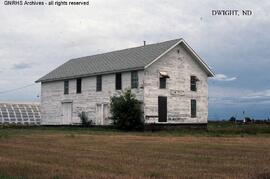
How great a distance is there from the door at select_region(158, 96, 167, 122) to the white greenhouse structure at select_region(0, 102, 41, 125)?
23602 mm

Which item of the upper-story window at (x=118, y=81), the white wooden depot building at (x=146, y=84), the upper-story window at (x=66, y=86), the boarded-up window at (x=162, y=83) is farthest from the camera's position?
the upper-story window at (x=66, y=86)

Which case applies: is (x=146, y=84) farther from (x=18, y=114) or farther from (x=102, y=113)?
(x=18, y=114)

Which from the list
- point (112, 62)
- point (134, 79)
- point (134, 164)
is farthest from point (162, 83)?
point (134, 164)

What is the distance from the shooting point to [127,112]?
4381 centimetres

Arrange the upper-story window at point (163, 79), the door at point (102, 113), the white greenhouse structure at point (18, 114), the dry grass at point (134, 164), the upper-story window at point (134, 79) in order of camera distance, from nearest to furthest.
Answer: the dry grass at point (134, 164) < the upper-story window at point (134, 79) < the upper-story window at point (163, 79) < the door at point (102, 113) < the white greenhouse structure at point (18, 114)

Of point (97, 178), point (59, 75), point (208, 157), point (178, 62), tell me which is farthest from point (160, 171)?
point (59, 75)

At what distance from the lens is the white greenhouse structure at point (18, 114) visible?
63.9 meters

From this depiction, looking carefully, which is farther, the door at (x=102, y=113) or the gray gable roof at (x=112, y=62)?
the door at (x=102, y=113)

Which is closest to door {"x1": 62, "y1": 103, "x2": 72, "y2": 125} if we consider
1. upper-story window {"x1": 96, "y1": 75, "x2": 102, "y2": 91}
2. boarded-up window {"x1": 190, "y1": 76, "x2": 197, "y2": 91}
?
upper-story window {"x1": 96, "y1": 75, "x2": 102, "y2": 91}

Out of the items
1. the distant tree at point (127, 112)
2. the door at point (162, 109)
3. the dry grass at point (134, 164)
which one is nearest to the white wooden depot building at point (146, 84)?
the door at point (162, 109)

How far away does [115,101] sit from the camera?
148 feet

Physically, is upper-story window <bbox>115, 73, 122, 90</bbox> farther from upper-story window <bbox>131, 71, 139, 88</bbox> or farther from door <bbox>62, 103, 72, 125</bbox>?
door <bbox>62, 103, 72, 125</bbox>

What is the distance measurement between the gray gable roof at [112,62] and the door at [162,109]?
137 inches

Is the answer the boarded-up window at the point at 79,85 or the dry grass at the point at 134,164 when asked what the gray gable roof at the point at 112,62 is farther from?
the dry grass at the point at 134,164
